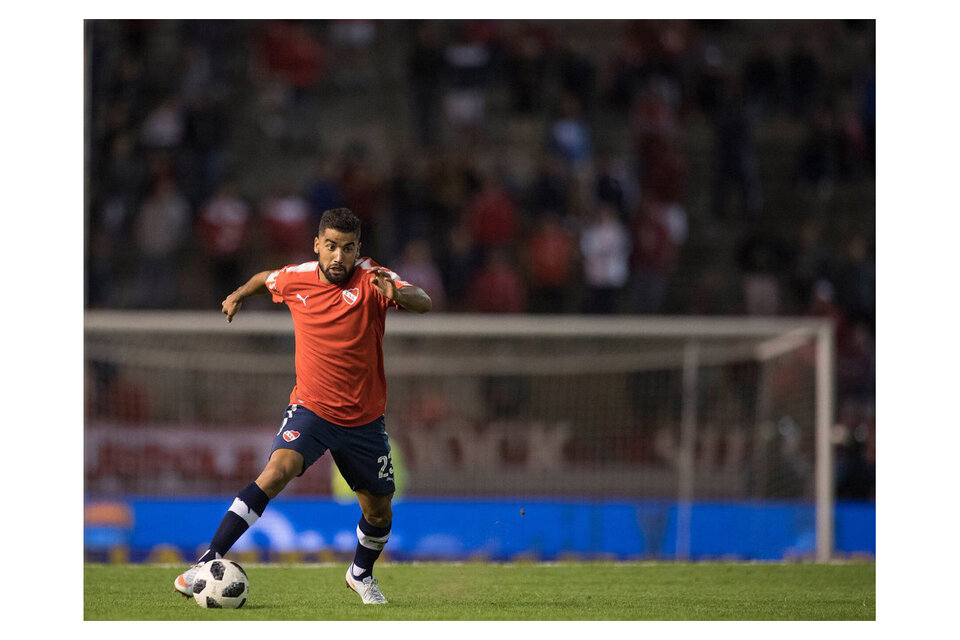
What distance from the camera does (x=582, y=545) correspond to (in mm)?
11977

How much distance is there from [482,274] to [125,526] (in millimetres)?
5077

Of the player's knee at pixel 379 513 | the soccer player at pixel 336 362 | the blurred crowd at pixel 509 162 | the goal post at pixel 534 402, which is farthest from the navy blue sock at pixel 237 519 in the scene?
the blurred crowd at pixel 509 162

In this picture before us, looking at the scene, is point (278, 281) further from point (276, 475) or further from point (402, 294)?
point (276, 475)

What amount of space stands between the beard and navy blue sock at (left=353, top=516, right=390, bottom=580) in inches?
49.0

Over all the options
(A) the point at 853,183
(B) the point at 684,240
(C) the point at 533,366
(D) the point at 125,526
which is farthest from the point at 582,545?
(A) the point at 853,183

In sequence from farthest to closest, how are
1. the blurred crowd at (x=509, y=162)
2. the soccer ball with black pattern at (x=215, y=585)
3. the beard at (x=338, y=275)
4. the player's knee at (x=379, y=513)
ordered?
the blurred crowd at (x=509, y=162)
the player's knee at (x=379, y=513)
the beard at (x=338, y=275)
the soccer ball with black pattern at (x=215, y=585)

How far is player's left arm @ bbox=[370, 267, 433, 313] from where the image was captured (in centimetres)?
606

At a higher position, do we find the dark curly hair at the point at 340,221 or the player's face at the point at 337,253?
the dark curly hair at the point at 340,221

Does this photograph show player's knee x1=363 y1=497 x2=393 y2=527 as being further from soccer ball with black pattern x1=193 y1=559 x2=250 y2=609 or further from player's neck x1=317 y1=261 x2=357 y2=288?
player's neck x1=317 y1=261 x2=357 y2=288

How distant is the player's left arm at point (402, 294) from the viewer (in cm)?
606

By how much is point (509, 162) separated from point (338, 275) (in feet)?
34.8

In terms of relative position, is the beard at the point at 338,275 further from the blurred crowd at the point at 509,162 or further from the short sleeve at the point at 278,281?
the blurred crowd at the point at 509,162

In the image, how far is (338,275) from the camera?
6379 millimetres

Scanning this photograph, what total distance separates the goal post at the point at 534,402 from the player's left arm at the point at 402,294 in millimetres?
6053
